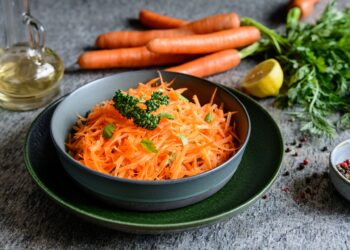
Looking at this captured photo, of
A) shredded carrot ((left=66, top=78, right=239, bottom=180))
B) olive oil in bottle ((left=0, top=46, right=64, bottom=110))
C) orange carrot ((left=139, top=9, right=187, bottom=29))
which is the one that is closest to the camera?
shredded carrot ((left=66, top=78, right=239, bottom=180))

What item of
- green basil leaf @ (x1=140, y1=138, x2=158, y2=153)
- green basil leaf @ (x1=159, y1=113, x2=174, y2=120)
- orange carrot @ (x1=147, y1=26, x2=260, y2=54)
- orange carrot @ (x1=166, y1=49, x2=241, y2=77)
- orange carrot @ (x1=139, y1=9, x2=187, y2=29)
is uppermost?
green basil leaf @ (x1=159, y1=113, x2=174, y2=120)

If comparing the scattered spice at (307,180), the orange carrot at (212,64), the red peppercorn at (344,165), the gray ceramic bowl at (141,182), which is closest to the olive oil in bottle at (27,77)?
the gray ceramic bowl at (141,182)

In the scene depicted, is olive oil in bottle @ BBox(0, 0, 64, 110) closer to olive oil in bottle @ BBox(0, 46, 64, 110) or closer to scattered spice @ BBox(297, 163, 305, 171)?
olive oil in bottle @ BBox(0, 46, 64, 110)

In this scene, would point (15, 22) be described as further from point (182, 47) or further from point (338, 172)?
point (338, 172)

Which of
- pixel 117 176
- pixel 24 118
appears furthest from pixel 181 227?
pixel 24 118

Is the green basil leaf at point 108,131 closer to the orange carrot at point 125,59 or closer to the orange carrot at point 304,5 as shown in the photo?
the orange carrot at point 125,59

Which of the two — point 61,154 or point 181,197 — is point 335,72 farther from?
point 61,154

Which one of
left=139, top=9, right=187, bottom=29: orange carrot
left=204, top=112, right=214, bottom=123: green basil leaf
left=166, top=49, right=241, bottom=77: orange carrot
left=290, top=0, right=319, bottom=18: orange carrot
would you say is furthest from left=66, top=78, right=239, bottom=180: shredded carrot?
left=290, top=0, right=319, bottom=18: orange carrot
